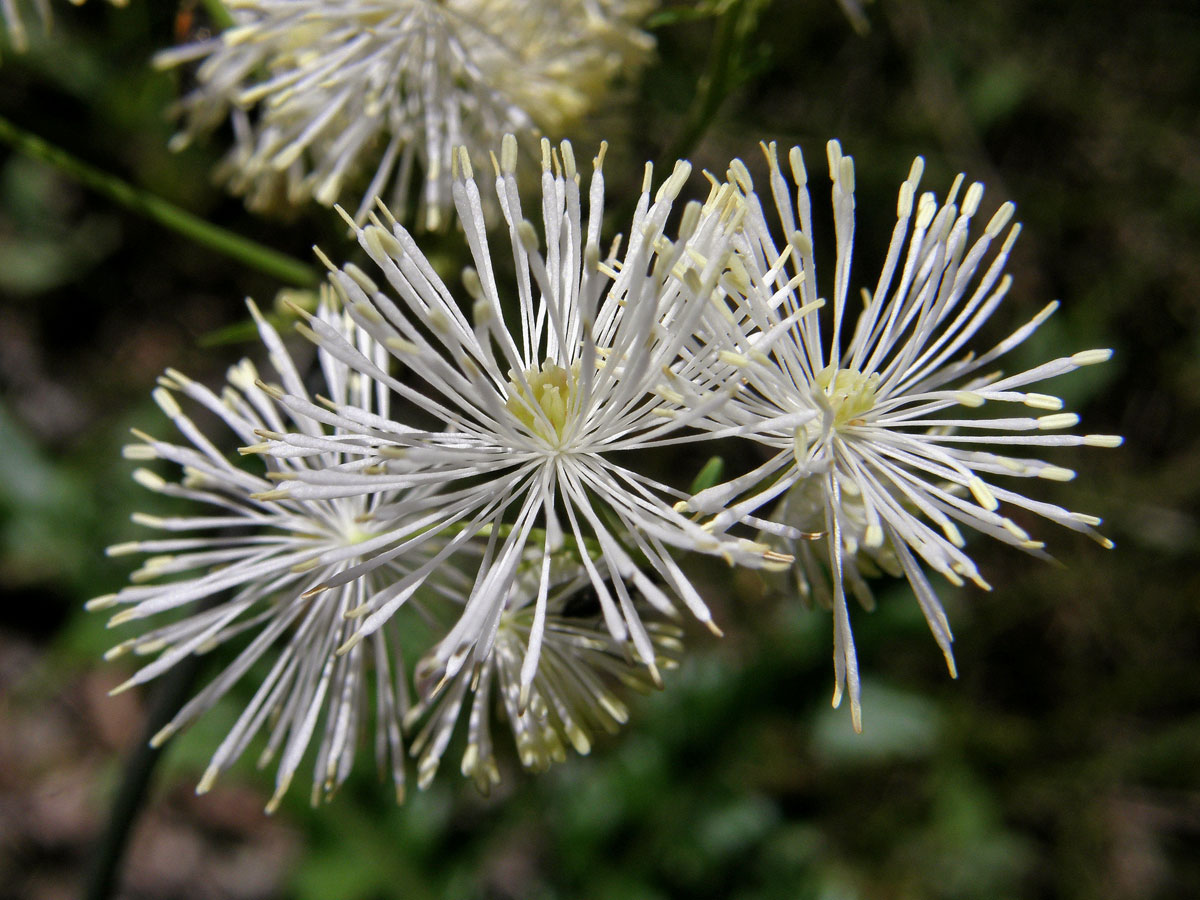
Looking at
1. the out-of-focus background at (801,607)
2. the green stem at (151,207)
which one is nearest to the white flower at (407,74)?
the green stem at (151,207)

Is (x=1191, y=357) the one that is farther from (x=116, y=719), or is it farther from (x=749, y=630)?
(x=116, y=719)

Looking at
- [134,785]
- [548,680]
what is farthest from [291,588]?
[134,785]

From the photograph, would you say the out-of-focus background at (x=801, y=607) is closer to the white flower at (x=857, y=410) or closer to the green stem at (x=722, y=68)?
the green stem at (x=722, y=68)

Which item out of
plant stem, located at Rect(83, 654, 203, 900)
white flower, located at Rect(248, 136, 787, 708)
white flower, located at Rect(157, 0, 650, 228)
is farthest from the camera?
plant stem, located at Rect(83, 654, 203, 900)

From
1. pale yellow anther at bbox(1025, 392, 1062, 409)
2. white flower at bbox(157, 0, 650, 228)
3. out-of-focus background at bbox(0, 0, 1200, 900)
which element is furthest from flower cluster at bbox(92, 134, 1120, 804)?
out-of-focus background at bbox(0, 0, 1200, 900)

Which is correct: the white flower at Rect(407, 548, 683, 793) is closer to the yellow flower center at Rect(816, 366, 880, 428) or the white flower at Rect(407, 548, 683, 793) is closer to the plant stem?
the yellow flower center at Rect(816, 366, 880, 428)

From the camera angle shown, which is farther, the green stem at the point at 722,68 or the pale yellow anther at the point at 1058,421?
the green stem at the point at 722,68
